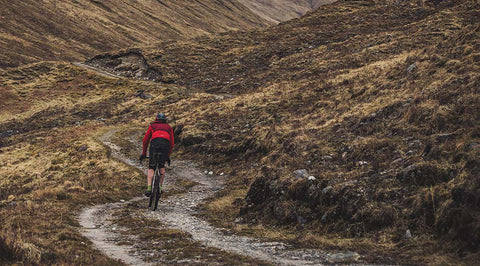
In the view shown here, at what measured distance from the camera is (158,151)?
13656 mm

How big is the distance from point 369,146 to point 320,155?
6.35 feet

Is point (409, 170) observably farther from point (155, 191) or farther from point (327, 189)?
point (155, 191)

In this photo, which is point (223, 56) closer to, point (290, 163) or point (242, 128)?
point (242, 128)

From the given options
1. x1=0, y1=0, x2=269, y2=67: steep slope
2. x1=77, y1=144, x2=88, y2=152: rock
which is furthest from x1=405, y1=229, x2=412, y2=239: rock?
x1=0, y1=0, x2=269, y2=67: steep slope

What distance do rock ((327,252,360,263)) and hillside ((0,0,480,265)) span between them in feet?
0.85

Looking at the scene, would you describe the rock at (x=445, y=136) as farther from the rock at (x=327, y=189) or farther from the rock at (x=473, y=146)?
the rock at (x=327, y=189)

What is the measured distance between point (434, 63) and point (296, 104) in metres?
11.0

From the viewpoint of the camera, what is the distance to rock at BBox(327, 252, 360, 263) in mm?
7586

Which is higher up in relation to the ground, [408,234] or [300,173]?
[300,173]

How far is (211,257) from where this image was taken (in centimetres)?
826

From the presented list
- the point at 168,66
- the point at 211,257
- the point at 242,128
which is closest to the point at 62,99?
the point at 168,66

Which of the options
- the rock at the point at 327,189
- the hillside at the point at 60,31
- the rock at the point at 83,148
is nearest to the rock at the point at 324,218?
the rock at the point at 327,189

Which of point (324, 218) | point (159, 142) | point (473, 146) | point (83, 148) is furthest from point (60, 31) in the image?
point (473, 146)

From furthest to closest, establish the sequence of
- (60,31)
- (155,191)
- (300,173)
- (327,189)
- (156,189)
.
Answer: (60,31) < (155,191) < (156,189) < (300,173) < (327,189)
